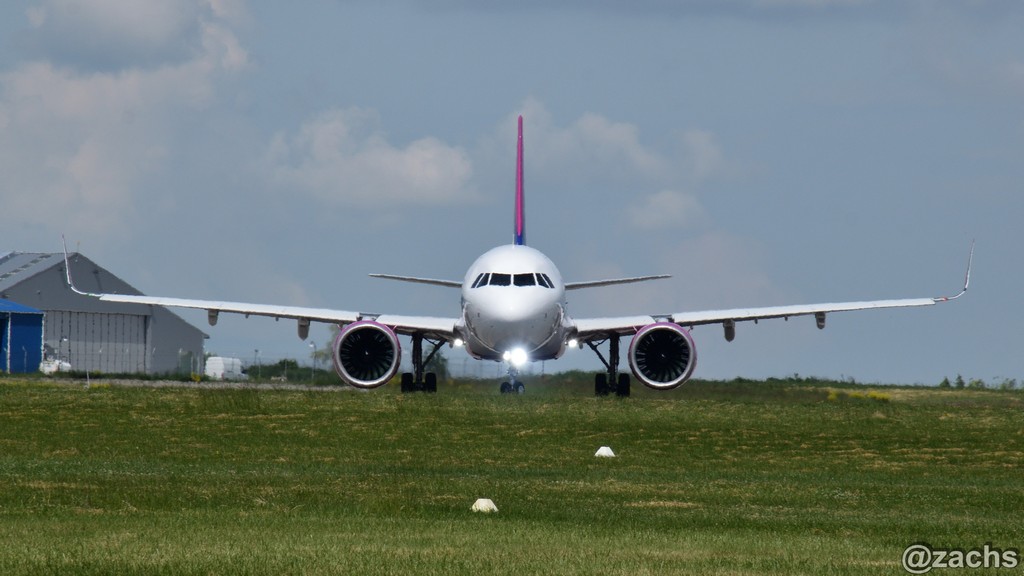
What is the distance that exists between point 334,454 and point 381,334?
55.4 ft

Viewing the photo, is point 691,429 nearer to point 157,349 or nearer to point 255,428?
point 255,428

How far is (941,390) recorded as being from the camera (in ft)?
162

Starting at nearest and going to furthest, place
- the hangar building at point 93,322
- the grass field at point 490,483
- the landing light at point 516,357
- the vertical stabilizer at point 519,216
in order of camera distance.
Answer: the grass field at point 490,483 < the landing light at point 516,357 < the vertical stabilizer at point 519,216 < the hangar building at point 93,322

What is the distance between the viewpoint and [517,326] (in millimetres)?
41156

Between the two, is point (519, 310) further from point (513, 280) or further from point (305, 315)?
point (305, 315)

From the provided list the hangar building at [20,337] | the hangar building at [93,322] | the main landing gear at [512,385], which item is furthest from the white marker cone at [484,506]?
the hangar building at [20,337]

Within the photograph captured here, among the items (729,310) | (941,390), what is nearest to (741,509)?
(729,310)

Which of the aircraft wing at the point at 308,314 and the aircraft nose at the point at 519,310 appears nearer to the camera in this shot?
the aircraft nose at the point at 519,310

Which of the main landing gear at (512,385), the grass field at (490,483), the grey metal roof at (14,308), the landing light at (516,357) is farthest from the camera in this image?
the grey metal roof at (14,308)

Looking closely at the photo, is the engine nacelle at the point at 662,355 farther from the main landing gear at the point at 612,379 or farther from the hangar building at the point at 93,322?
the hangar building at the point at 93,322

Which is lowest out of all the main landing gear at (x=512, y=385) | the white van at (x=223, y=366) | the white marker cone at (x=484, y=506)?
the white marker cone at (x=484, y=506)

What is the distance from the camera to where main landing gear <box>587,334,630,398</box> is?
44656 millimetres

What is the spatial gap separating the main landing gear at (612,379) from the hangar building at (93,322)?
144 ft

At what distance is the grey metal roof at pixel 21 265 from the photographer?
90312 millimetres
